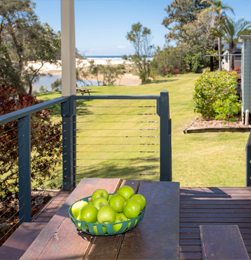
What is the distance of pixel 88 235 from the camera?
101cm

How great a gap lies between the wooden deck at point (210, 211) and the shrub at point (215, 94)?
460 cm

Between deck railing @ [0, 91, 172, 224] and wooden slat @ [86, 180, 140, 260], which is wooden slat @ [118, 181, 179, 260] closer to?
wooden slat @ [86, 180, 140, 260]

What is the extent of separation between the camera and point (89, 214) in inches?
37.4

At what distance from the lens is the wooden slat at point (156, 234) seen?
91cm

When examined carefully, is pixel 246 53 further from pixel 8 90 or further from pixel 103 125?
pixel 8 90

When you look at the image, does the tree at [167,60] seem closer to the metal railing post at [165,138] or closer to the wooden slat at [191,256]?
the metal railing post at [165,138]

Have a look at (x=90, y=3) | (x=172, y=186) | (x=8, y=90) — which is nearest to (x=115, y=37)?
(x=90, y=3)

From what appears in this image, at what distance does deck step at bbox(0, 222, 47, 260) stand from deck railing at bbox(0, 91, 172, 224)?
7.4 inches

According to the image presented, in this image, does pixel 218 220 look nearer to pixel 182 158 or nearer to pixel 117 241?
pixel 117 241

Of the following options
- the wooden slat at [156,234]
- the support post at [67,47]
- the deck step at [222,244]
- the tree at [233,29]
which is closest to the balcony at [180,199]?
the support post at [67,47]

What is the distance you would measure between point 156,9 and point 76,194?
38.5 metres

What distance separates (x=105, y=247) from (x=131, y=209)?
0.44ft

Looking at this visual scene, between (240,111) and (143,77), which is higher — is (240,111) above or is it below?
below

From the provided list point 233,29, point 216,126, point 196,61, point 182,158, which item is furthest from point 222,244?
point 196,61
